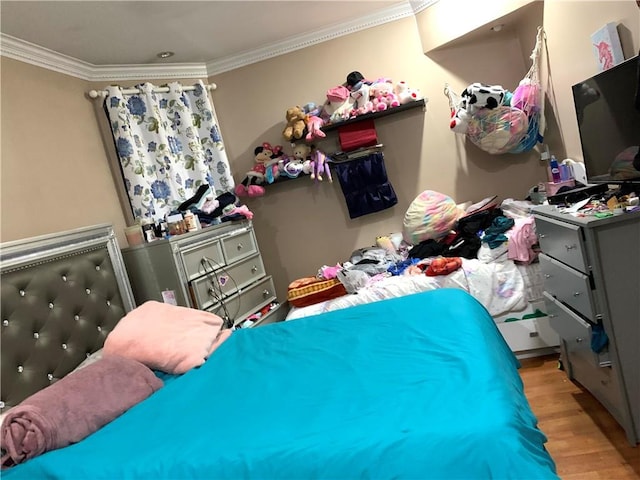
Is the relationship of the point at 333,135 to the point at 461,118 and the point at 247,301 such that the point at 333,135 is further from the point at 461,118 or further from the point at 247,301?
the point at 247,301

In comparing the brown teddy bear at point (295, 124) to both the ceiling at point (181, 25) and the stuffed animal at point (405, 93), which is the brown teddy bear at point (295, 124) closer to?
the ceiling at point (181, 25)

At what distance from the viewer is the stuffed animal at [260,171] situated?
12.7 feet

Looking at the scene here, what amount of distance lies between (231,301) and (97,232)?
0.93 m

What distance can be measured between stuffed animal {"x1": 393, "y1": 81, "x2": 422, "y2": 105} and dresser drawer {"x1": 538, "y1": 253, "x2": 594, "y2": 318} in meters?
1.63

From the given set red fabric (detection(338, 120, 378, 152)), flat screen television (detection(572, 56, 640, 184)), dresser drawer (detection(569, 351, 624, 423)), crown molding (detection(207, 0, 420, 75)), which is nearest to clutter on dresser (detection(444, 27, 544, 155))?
red fabric (detection(338, 120, 378, 152))

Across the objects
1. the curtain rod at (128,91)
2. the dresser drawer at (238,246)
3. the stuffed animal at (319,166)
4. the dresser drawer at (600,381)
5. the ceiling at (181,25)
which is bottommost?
the dresser drawer at (600,381)

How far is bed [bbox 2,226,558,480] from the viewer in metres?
1.22

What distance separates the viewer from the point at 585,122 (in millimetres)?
2410

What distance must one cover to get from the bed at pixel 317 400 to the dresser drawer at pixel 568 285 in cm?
43

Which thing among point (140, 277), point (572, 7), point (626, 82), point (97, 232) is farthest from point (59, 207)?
point (572, 7)

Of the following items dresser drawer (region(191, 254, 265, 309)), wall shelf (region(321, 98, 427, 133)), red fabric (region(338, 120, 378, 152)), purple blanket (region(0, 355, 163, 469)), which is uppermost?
wall shelf (region(321, 98, 427, 133))

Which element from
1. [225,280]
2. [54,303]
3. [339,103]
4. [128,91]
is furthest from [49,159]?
[339,103]

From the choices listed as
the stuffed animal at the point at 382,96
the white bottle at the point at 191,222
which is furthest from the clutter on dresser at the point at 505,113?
the white bottle at the point at 191,222

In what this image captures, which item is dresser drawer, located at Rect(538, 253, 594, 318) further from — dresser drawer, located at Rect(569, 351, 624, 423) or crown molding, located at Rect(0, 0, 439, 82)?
crown molding, located at Rect(0, 0, 439, 82)
